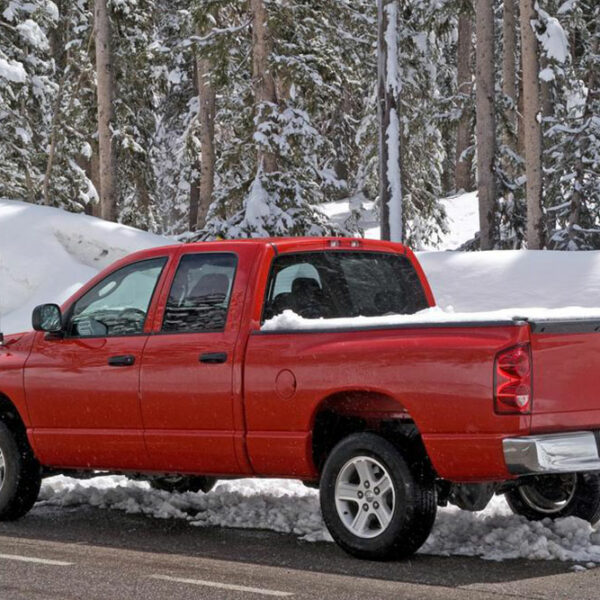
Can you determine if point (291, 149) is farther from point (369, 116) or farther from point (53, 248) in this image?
point (369, 116)

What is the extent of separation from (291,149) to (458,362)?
18.4m

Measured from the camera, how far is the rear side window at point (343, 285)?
27.6 ft

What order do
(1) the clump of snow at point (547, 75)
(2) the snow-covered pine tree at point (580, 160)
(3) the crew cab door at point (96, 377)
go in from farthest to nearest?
(2) the snow-covered pine tree at point (580, 160) < (1) the clump of snow at point (547, 75) < (3) the crew cab door at point (96, 377)

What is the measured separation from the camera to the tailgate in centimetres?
695

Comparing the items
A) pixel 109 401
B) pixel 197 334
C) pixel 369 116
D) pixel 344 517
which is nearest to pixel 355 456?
pixel 344 517

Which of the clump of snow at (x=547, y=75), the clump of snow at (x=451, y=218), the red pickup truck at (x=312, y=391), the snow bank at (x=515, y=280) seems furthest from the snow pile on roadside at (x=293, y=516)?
the clump of snow at (x=451, y=218)

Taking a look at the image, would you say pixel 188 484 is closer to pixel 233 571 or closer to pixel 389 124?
pixel 233 571

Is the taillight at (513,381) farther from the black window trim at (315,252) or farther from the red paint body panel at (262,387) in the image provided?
the black window trim at (315,252)

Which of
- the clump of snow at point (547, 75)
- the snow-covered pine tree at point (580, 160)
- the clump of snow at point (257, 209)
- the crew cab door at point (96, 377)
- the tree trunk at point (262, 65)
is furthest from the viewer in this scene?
the snow-covered pine tree at point (580, 160)

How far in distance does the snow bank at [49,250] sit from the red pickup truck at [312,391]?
444 inches

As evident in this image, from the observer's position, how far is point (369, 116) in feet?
122

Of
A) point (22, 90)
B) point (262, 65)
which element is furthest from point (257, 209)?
point (22, 90)

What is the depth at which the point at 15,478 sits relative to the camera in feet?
30.4

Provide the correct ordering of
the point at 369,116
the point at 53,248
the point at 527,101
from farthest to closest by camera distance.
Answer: the point at 369,116 → the point at 527,101 → the point at 53,248
